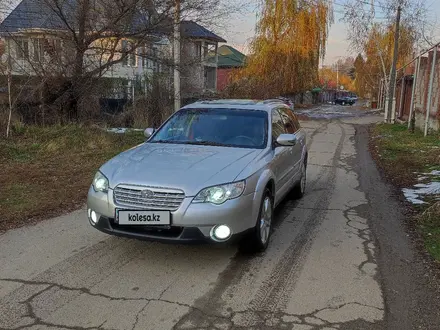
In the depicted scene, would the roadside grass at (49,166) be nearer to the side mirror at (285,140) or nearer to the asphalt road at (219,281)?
the asphalt road at (219,281)

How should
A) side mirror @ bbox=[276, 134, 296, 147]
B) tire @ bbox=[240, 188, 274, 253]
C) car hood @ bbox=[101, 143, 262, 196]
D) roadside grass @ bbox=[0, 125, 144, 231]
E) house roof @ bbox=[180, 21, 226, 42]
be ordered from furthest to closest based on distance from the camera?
1. house roof @ bbox=[180, 21, 226, 42]
2. roadside grass @ bbox=[0, 125, 144, 231]
3. side mirror @ bbox=[276, 134, 296, 147]
4. tire @ bbox=[240, 188, 274, 253]
5. car hood @ bbox=[101, 143, 262, 196]

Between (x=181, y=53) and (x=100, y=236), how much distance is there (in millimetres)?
10526

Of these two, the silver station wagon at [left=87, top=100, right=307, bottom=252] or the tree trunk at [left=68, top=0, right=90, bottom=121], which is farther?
the tree trunk at [left=68, top=0, right=90, bottom=121]

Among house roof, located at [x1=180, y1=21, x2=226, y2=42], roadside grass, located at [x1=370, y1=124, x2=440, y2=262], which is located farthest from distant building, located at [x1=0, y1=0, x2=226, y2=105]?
roadside grass, located at [x1=370, y1=124, x2=440, y2=262]

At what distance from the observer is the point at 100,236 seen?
5.08 m

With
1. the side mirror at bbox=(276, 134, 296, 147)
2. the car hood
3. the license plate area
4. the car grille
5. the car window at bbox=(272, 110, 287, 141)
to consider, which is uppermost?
the car window at bbox=(272, 110, 287, 141)

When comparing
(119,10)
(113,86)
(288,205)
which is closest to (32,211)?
(288,205)

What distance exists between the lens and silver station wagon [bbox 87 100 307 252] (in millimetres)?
3881

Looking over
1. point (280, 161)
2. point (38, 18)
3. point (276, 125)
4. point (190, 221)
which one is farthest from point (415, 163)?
point (38, 18)

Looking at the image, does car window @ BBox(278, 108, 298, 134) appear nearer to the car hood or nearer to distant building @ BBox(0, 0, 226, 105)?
the car hood

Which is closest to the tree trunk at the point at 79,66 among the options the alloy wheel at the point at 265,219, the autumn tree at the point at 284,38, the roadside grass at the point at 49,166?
the roadside grass at the point at 49,166

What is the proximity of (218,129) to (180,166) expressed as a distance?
1.34m

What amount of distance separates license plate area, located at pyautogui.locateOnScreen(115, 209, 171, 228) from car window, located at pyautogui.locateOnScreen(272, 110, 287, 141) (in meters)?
2.05

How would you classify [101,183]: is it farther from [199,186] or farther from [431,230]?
[431,230]
